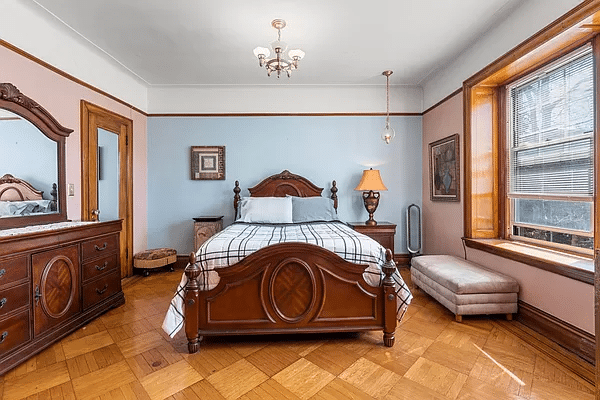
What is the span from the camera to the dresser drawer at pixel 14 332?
1.79m

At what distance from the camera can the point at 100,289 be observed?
265 cm

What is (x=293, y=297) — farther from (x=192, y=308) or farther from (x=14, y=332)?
(x=14, y=332)

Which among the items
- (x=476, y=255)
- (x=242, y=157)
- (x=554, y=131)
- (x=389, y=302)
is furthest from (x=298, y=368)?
(x=242, y=157)

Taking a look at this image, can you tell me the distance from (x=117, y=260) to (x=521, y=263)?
3.73 m

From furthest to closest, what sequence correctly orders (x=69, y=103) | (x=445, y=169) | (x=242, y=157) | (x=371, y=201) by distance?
1. (x=242, y=157)
2. (x=371, y=201)
3. (x=445, y=169)
4. (x=69, y=103)

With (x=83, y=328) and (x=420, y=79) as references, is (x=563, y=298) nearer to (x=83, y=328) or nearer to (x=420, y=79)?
(x=420, y=79)

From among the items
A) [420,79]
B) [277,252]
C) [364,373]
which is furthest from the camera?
[420,79]

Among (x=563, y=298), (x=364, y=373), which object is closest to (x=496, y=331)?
(x=563, y=298)

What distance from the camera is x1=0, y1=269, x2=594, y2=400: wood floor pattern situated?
163cm

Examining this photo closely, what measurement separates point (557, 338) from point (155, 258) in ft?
13.6

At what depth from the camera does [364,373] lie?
1800 mm

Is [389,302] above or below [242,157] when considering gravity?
below

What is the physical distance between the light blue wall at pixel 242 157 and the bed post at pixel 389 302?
7.77 feet

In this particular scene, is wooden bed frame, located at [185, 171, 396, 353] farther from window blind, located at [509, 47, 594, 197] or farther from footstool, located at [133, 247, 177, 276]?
footstool, located at [133, 247, 177, 276]
